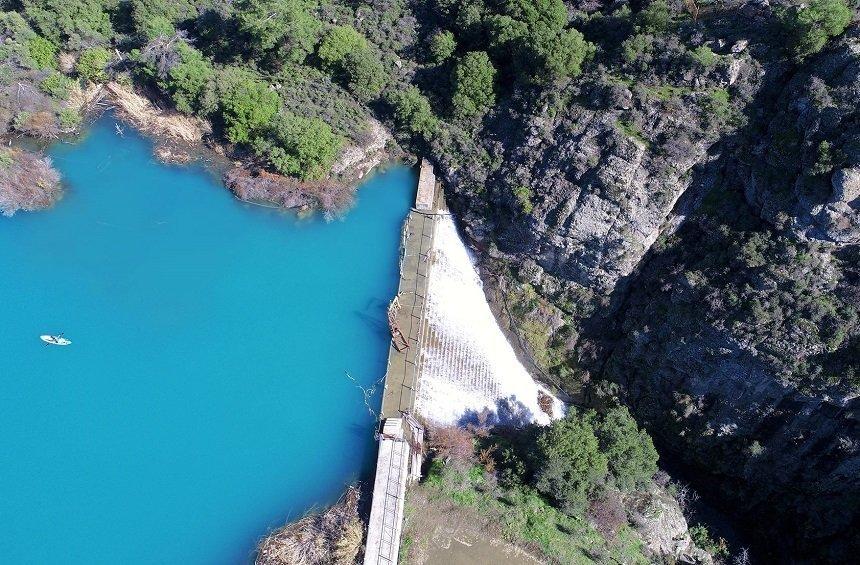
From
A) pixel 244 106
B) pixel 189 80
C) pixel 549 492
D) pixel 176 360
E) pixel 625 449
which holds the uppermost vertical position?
pixel 189 80

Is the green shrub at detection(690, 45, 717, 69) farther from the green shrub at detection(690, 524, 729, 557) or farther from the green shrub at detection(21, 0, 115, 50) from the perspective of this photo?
the green shrub at detection(21, 0, 115, 50)

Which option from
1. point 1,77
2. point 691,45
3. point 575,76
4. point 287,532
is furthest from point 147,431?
point 691,45

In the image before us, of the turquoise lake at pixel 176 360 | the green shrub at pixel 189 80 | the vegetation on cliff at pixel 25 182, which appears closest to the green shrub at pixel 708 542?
the turquoise lake at pixel 176 360

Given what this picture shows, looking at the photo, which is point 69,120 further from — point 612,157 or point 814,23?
point 814,23

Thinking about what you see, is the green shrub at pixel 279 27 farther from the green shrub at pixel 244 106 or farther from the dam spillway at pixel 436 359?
the dam spillway at pixel 436 359

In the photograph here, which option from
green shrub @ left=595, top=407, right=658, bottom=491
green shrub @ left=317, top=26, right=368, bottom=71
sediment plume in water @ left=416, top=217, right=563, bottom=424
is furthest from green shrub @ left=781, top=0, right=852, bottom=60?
green shrub @ left=317, top=26, right=368, bottom=71

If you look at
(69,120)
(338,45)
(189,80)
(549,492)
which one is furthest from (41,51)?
(549,492)
